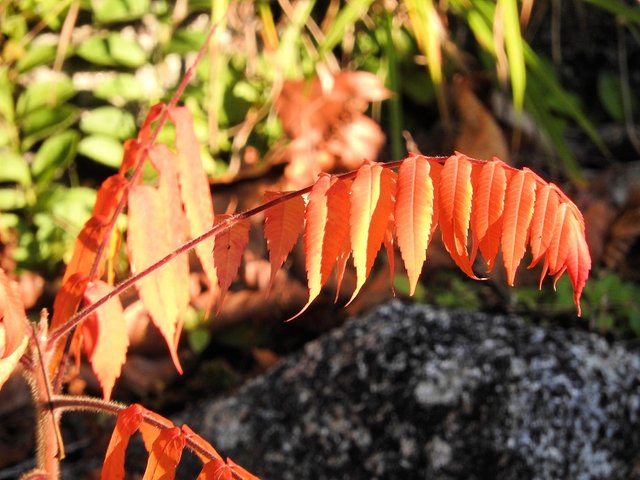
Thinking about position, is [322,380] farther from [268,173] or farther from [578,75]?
[578,75]

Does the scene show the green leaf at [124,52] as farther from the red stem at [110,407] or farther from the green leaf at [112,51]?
the red stem at [110,407]

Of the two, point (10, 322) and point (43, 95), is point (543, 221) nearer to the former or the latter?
point (10, 322)

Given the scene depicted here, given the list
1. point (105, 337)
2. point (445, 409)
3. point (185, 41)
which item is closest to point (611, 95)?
point (185, 41)

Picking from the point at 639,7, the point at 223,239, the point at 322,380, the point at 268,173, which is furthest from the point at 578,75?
the point at 223,239

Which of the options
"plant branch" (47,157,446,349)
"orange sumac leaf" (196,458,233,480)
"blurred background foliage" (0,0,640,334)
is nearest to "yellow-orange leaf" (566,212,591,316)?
"plant branch" (47,157,446,349)

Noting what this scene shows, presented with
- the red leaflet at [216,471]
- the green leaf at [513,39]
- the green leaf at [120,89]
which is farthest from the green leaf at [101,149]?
the red leaflet at [216,471]

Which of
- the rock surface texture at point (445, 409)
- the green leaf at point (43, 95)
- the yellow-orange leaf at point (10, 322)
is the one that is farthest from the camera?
the green leaf at point (43, 95)
